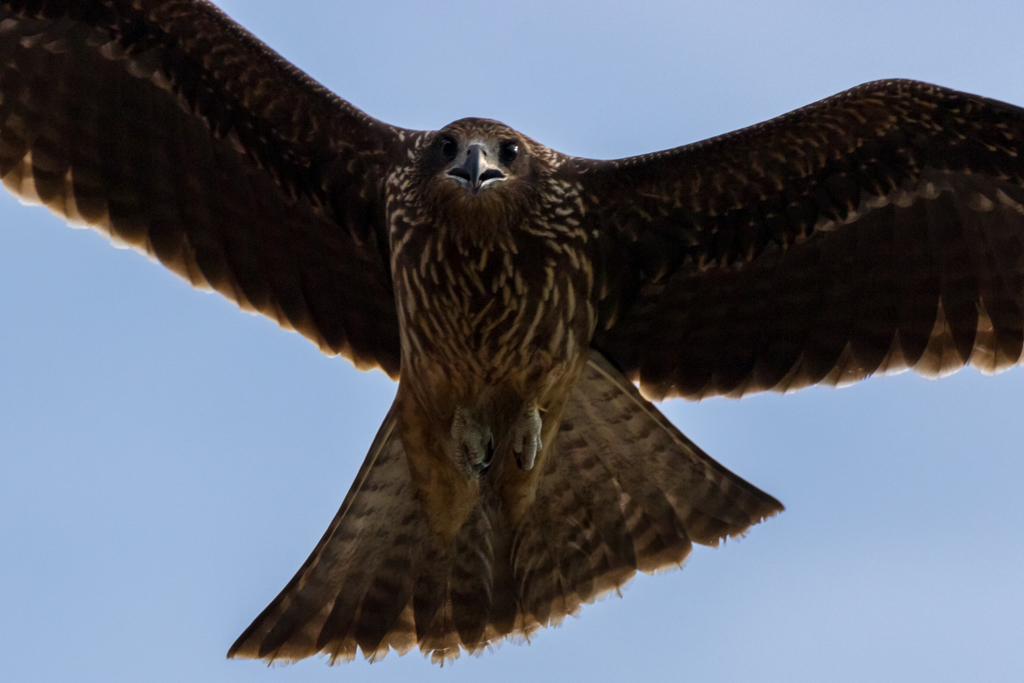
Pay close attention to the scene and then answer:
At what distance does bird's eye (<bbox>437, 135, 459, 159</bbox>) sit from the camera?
10359 millimetres

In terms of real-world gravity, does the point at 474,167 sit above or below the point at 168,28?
below

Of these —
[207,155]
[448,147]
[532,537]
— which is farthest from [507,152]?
[532,537]

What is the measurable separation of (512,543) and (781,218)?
8.04 ft

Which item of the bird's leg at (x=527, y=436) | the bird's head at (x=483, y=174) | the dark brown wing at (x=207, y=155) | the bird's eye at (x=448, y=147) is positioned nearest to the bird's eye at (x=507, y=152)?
the bird's head at (x=483, y=174)

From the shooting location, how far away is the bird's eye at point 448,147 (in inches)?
408

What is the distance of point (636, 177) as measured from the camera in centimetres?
1086

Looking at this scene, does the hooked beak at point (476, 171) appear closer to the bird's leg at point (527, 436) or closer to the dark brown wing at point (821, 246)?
Result: the dark brown wing at point (821, 246)

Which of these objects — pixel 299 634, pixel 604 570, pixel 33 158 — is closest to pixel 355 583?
pixel 299 634

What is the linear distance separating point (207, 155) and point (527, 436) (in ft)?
8.20

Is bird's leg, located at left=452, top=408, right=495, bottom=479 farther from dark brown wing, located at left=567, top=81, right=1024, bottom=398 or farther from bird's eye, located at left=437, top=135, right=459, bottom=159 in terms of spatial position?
bird's eye, located at left=437, top=135, right=459, bottom=159

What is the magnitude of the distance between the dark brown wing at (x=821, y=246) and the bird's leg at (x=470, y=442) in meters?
1.00

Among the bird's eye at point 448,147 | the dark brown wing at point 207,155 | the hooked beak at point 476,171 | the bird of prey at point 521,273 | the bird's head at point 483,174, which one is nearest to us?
the hooked beak at point 476,171

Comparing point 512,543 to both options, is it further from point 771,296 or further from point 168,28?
point 168,28

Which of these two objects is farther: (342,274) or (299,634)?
(342,274)
